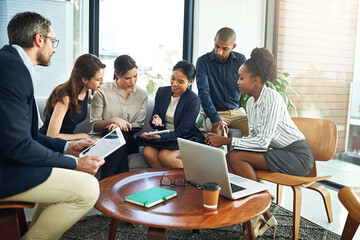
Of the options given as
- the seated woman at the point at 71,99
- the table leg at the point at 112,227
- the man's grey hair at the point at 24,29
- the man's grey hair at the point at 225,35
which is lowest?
the table leg at the point at 112,227

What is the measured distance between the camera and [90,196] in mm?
1564

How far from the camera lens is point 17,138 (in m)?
1.36

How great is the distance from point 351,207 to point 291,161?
1.96 feet

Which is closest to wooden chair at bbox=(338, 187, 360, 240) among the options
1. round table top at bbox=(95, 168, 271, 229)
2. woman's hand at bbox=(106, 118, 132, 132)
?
round table top at bbox=(95, 168, 271, 229)

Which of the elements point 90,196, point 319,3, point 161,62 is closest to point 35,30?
point 90,196

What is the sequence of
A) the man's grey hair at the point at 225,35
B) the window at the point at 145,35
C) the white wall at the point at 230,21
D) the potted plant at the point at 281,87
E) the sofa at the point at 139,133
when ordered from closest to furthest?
the sofa at the point at 139,133 → the man's grey hair at the point at 225,35 → the potted plant at the point at 281,87 → the window at the point at 145,35 → the white wall at the point at 230,21

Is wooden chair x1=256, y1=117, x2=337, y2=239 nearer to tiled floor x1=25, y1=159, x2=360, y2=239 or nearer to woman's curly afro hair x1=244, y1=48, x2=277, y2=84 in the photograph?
tiled floor x1=25, y1=159, x2=360, y2=239

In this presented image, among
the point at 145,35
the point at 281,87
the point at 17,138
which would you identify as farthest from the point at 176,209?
the point at 145,35

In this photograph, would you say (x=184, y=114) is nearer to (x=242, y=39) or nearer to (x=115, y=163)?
(x=115, y=163)

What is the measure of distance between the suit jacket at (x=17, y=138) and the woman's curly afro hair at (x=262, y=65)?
56.8 inches

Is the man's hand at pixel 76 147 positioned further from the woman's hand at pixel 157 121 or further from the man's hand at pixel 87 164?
the woman's hand at pixel 157 121

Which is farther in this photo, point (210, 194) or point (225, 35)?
point (225, 35)

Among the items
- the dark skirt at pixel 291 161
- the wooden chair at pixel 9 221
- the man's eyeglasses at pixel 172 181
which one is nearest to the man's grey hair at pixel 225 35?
the dark skirt at pixel 291 161

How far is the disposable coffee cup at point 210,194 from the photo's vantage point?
4.73 ft
